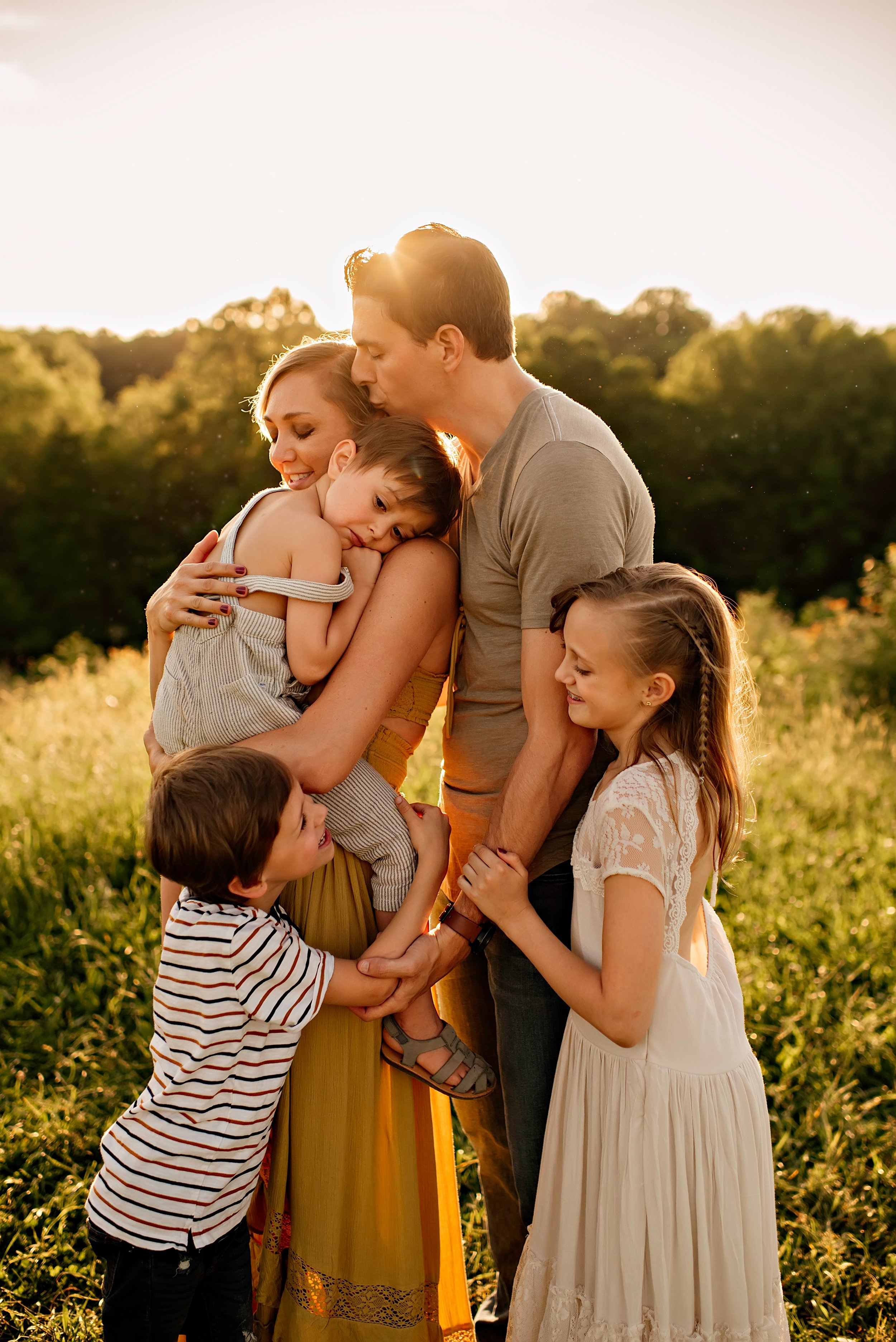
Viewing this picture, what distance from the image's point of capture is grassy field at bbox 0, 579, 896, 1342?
2.78 meters

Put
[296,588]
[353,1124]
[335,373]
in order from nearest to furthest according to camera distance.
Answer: [296,588]
[353,1124]
[335,373]

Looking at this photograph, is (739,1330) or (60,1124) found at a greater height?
(739,1330)

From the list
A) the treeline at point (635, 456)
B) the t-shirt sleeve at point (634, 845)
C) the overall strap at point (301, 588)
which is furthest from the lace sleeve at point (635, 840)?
the treeline at point (635, 456)

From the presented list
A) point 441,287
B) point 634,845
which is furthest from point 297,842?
point 441,287

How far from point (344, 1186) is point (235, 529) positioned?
1.44m

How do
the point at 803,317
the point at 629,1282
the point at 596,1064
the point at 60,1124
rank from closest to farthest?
the point at 629,1282 → the point at 596,1064 → the point at 60,1124 → the point at 803,317

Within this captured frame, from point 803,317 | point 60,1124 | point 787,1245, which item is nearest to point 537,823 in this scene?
point 787,1245

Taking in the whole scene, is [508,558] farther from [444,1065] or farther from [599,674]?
[444,1065]

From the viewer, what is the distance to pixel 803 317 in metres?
21.3

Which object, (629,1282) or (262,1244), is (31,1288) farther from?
(629,1282)

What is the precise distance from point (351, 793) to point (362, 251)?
1.26 m

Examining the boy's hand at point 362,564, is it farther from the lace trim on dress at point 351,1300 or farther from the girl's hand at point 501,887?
the lace trim on dress at point 351,1300

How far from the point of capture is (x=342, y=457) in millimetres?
2141

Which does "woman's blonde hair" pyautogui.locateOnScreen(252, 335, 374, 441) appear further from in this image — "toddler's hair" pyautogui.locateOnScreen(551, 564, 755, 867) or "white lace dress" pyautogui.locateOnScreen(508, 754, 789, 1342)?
"white lace dress" pyautogui.locateOnScreen(508, 754, 789, 1342)
